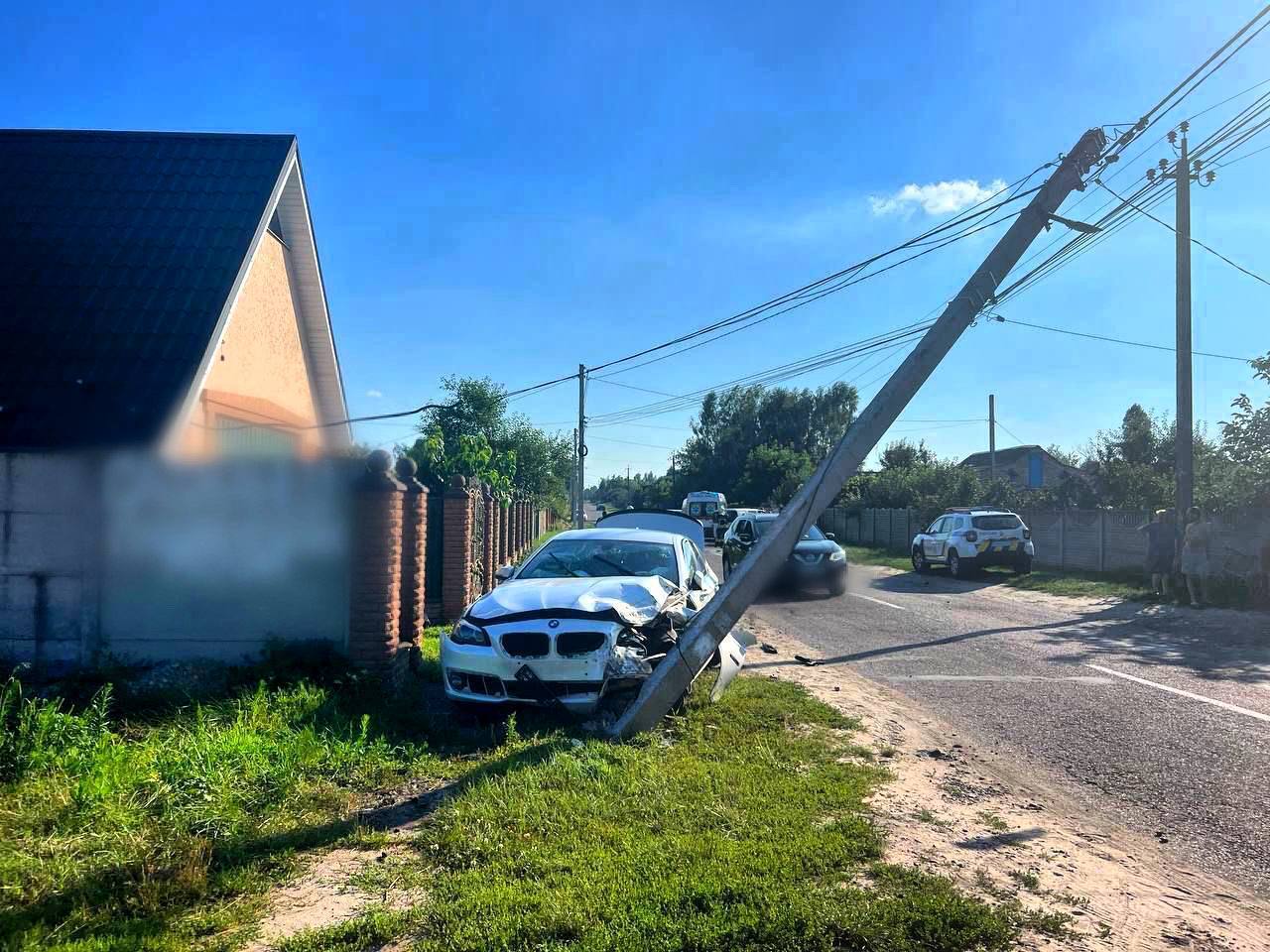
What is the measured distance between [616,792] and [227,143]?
33.3ft

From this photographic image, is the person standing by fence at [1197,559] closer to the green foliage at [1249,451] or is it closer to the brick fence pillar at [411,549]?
the green foliage at [1249,451]

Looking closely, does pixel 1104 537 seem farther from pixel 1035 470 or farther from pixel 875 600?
pixel 1035 470

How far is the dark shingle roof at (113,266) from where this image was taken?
725cm

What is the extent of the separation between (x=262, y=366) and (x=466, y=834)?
8.67 metres

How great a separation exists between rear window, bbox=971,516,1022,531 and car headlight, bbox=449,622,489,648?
17.3m

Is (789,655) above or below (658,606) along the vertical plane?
below

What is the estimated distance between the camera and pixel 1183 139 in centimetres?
1585

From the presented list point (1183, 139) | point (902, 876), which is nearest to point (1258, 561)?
point (1183, 139)

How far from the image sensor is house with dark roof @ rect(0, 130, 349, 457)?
24.0ft

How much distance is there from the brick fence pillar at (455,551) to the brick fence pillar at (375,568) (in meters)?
3.72

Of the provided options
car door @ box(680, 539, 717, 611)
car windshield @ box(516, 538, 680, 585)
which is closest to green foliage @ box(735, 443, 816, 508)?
car door @ box(680, 539, 717, 611)

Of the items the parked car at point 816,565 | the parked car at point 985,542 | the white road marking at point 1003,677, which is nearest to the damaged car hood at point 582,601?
the white road marking at point 1003,677

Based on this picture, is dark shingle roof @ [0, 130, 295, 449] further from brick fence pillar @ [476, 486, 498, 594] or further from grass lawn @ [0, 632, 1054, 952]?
brick fence pillar @ [476, 486, 498, 594]

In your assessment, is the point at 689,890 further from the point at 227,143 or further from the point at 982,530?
the point at 982,530
